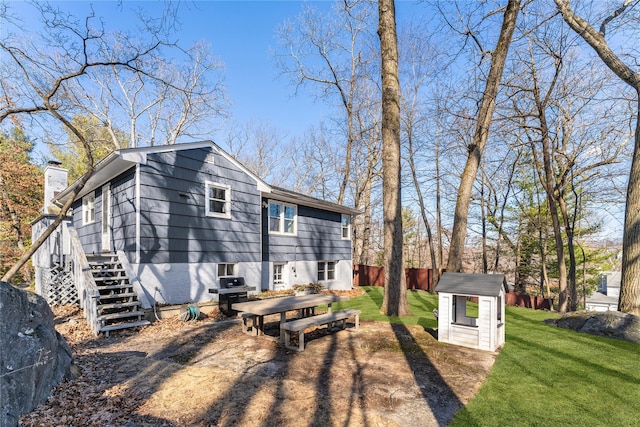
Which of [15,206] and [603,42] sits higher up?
[603,42]

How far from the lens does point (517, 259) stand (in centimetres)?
2205

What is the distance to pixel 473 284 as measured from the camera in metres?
6.18

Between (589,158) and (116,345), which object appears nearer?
(116,345)

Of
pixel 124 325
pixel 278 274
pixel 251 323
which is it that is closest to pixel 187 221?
pixel 124 325

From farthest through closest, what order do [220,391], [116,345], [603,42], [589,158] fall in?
[589,158] < [603,42] < [116,345] < [220,391]

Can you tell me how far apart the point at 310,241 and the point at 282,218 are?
2.10 meters

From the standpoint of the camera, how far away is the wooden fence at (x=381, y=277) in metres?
19.4

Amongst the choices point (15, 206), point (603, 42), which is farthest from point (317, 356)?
point (15, 206)

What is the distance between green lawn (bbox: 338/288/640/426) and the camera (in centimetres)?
351

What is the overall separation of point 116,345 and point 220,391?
353 centimetres

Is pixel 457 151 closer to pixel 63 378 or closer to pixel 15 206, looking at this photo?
pixel 63 378

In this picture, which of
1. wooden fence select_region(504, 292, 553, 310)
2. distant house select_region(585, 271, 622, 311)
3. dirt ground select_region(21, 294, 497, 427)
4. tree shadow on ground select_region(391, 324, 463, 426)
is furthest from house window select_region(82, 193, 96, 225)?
distant house select_region(585, 271, 622, 311)

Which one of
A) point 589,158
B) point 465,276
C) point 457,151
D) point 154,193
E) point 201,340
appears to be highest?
point 457,151

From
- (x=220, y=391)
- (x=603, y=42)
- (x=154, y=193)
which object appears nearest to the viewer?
(x=220, y=391)
